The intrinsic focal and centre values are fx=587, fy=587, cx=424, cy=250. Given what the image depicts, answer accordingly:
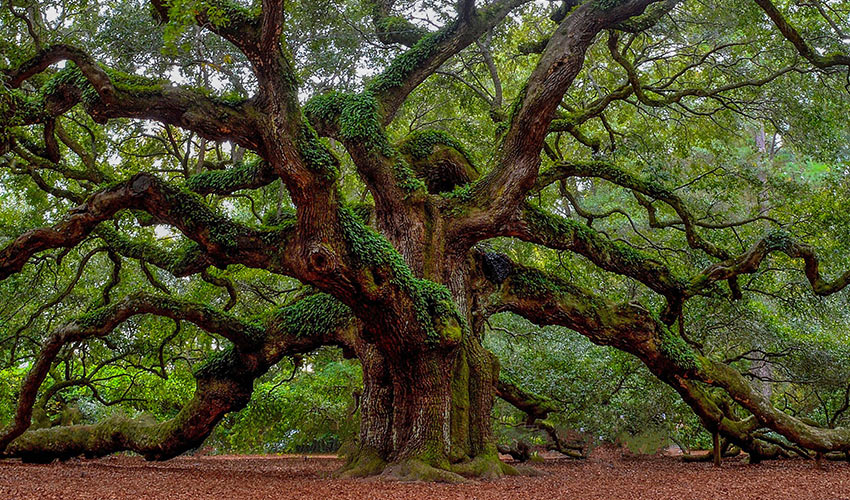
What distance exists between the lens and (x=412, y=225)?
6.52 m

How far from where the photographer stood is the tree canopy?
5363 mm

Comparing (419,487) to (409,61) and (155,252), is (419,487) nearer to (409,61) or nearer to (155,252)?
(155,252)

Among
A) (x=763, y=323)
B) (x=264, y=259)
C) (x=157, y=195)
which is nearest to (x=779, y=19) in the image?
(x=763, y=323)

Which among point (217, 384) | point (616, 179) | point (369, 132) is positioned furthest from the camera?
point (616, 179)

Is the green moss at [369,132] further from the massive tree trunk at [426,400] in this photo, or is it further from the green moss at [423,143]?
the green moss at [423,143]

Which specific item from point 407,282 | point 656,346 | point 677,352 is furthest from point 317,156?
point 677,352

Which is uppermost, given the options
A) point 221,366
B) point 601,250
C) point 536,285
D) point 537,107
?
point 537,107

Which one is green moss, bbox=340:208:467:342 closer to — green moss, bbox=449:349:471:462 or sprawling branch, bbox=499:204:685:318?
green moss, bbox=449:349:471:462

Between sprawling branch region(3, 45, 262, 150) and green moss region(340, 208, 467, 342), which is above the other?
sprawling branch region(3, 45, 262, 150)

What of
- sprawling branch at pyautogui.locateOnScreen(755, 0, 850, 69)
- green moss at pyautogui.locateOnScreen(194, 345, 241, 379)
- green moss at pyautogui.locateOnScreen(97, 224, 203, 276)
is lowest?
green moss at pyautogui.locateOnScreen(194, 345, 241, 379)

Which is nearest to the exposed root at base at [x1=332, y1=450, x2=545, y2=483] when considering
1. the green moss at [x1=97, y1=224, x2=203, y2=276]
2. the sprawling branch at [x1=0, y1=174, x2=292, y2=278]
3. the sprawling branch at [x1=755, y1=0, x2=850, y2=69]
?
the sprawling branch at [x1=0, y1=174, x2=292, y2=278]

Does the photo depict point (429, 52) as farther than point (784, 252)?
No

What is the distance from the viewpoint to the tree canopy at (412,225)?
536 cm

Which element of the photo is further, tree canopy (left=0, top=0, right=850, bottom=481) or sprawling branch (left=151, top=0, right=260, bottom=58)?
tree canopy (left=0, top=0, right=850, bottom=481)
